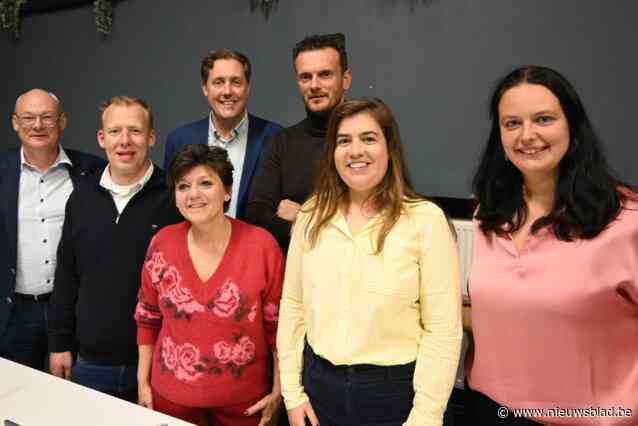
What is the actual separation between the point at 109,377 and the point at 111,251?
1.51 ft

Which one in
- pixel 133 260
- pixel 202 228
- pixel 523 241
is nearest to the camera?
pixel 523 241

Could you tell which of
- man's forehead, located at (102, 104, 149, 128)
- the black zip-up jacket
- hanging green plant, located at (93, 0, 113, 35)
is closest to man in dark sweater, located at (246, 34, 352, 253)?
the black zip-up jacket

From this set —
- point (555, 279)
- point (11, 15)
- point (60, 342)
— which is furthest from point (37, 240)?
point (11, 15)

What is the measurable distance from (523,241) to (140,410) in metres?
1.11

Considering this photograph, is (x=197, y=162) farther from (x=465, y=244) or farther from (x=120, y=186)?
(x=465, y=244)

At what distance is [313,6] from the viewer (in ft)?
10.0

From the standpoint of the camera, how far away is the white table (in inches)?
48.5

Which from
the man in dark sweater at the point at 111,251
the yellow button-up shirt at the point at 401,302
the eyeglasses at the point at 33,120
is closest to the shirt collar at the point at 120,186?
the man in dark sweater at the point at 111,251

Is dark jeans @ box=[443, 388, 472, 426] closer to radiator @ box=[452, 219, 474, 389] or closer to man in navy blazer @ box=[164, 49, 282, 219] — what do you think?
radiator @ box=[452, 219, 474, 389]

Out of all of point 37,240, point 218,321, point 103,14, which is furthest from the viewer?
point 103,14

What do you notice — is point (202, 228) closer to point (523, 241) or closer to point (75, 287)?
point (75, 287)

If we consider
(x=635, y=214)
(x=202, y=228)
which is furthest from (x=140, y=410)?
(x=635, y=214)

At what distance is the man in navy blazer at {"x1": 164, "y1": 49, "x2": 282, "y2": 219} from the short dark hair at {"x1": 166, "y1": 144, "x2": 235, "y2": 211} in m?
0.56

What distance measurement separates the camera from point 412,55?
9.29ft
